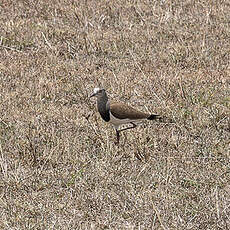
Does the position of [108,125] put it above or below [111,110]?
below

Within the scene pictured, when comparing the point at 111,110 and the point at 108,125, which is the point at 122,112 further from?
the point at 108,125

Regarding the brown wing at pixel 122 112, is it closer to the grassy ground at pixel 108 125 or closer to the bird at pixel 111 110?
the bird at pixel 111 110

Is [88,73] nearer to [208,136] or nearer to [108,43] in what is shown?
[108,43]

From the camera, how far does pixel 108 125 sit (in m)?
5.91

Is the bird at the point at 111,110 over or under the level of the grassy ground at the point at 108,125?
over

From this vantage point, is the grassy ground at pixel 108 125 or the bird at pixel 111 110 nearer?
the grassy ground at pixel 108 125

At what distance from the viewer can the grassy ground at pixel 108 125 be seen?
439cm

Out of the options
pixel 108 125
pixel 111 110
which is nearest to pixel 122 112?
pixel 111 110

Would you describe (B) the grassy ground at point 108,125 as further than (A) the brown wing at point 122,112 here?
No

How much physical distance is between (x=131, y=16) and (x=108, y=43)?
4.52 feet

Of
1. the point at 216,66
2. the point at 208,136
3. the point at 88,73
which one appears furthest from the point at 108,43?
the point at 208,136

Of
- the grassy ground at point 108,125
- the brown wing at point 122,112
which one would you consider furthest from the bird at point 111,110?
the grassy ground at point 108,125

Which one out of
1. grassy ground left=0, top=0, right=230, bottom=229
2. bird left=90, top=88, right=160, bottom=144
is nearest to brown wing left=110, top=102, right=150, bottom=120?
bird left=90, top=88, right=160, bottom=144

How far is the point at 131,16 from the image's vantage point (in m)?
9.67
